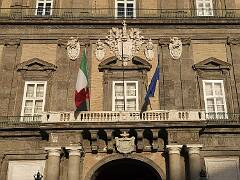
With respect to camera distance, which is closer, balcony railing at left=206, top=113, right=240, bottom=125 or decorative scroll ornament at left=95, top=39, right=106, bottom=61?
balcony railing at left=206, top=113, right=240, bottom=125

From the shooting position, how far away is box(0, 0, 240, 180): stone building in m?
24.6

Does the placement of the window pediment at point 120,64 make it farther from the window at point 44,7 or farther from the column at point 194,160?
the column at point 194,160

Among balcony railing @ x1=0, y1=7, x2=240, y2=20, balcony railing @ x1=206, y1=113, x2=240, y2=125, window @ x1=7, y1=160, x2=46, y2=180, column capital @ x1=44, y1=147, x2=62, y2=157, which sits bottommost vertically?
window @ x1=7, y1=160, x2=46, y2=180

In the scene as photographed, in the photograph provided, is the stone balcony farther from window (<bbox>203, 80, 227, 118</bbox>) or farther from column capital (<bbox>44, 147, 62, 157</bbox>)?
window (<bbox>203, 80, 227, 118</bbox>)

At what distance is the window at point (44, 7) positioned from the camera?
31.0 metres

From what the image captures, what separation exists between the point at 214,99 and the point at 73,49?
9264mm

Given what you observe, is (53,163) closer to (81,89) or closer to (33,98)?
(81,89)

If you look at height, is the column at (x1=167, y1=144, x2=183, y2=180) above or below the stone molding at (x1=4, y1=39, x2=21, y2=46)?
below

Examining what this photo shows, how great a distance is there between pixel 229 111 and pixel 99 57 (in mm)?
8599

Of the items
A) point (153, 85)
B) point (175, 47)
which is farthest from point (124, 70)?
point (175, 47)

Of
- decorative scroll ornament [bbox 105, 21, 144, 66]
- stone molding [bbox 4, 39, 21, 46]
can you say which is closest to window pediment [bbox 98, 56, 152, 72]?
decorative scroll ornament [bbox 105, 21, 144, 66]

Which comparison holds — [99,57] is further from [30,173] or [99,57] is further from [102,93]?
[30,173]

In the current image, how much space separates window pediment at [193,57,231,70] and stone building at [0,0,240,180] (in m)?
0.06

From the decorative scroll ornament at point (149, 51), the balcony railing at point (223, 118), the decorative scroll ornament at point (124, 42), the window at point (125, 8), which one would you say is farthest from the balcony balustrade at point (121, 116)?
the window at point (125, 8)
